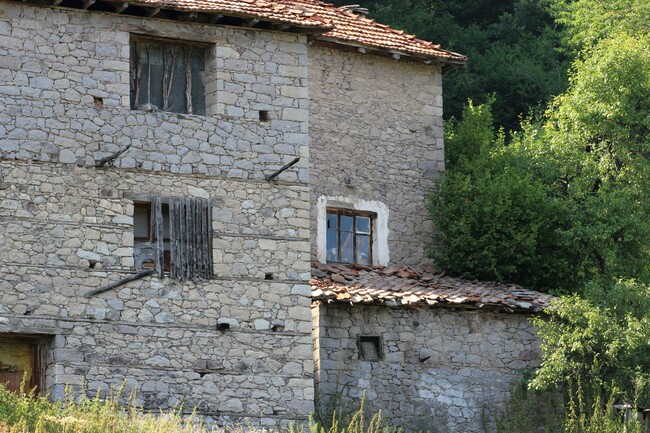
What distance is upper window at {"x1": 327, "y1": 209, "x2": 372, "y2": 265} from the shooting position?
25.3m


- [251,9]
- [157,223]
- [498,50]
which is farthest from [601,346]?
[498,50]

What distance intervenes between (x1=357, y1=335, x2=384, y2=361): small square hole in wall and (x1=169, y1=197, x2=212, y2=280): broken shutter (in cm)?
329

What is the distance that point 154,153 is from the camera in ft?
67.4

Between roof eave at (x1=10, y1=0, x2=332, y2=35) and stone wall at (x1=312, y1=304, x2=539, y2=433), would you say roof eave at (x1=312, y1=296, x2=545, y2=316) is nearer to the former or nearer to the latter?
stone wall at (x1=312, y1=304, x2=539, y2=433)

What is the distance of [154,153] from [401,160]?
6649mm

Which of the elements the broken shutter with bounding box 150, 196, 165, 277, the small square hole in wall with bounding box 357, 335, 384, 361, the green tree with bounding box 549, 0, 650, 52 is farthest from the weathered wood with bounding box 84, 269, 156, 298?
the green tree with bounding box 549, 0, 650, 52

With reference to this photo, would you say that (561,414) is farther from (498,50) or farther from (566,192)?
(498,50)

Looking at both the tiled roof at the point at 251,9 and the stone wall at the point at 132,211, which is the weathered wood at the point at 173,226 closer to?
the stone wall at the point at 132,211

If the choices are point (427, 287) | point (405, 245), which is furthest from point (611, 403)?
point (405, 245)

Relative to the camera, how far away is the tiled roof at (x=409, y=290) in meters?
22.5

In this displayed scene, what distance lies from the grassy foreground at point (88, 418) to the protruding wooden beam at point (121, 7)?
206 inches

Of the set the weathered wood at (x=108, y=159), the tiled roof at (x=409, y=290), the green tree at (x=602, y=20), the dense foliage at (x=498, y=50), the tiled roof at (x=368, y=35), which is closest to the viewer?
the weathered wood at (x=108, y=159)

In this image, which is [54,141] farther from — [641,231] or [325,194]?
[641,231]

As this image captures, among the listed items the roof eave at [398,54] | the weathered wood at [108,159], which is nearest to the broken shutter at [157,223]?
the weathered wood at [108,159]
